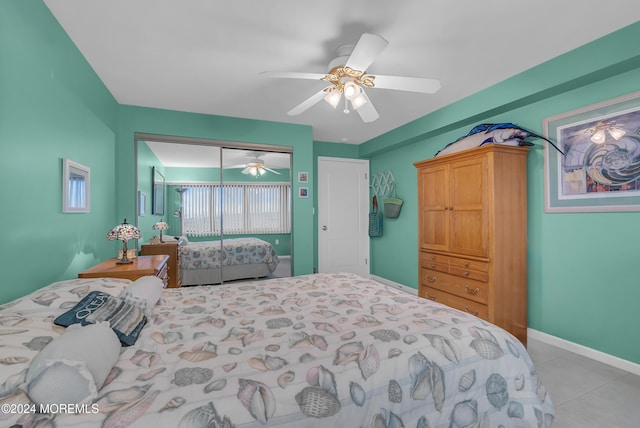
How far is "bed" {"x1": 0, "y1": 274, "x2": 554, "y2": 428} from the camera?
0.95 meters

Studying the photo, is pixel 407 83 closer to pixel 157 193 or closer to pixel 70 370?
pixel 70 370

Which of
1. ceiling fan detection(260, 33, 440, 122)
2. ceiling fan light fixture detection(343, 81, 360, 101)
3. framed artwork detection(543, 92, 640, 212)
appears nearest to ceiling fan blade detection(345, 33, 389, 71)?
ceiling fan detection(260, 33, 440, 122)

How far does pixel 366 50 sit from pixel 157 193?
333cm

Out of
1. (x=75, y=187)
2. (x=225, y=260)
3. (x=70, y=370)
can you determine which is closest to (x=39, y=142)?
(x=75, y=187)

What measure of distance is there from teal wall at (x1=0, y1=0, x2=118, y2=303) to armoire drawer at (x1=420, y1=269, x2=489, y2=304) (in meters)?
3.47

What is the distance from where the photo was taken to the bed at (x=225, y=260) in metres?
3.96

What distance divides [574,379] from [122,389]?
2958 mm

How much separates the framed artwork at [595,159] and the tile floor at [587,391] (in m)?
1.29

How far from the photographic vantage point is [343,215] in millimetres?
5391

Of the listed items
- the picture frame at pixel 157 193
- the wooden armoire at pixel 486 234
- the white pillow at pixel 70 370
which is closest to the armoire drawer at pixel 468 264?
the wooden armoire at pixel 486 234

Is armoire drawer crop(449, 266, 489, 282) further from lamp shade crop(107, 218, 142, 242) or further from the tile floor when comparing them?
lamp shade crop(107, 218, 142, 242)

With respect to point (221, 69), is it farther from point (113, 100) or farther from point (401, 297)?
point (401, 297)

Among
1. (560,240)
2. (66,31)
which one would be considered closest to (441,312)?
(560,240)

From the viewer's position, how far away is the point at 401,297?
2066mm
